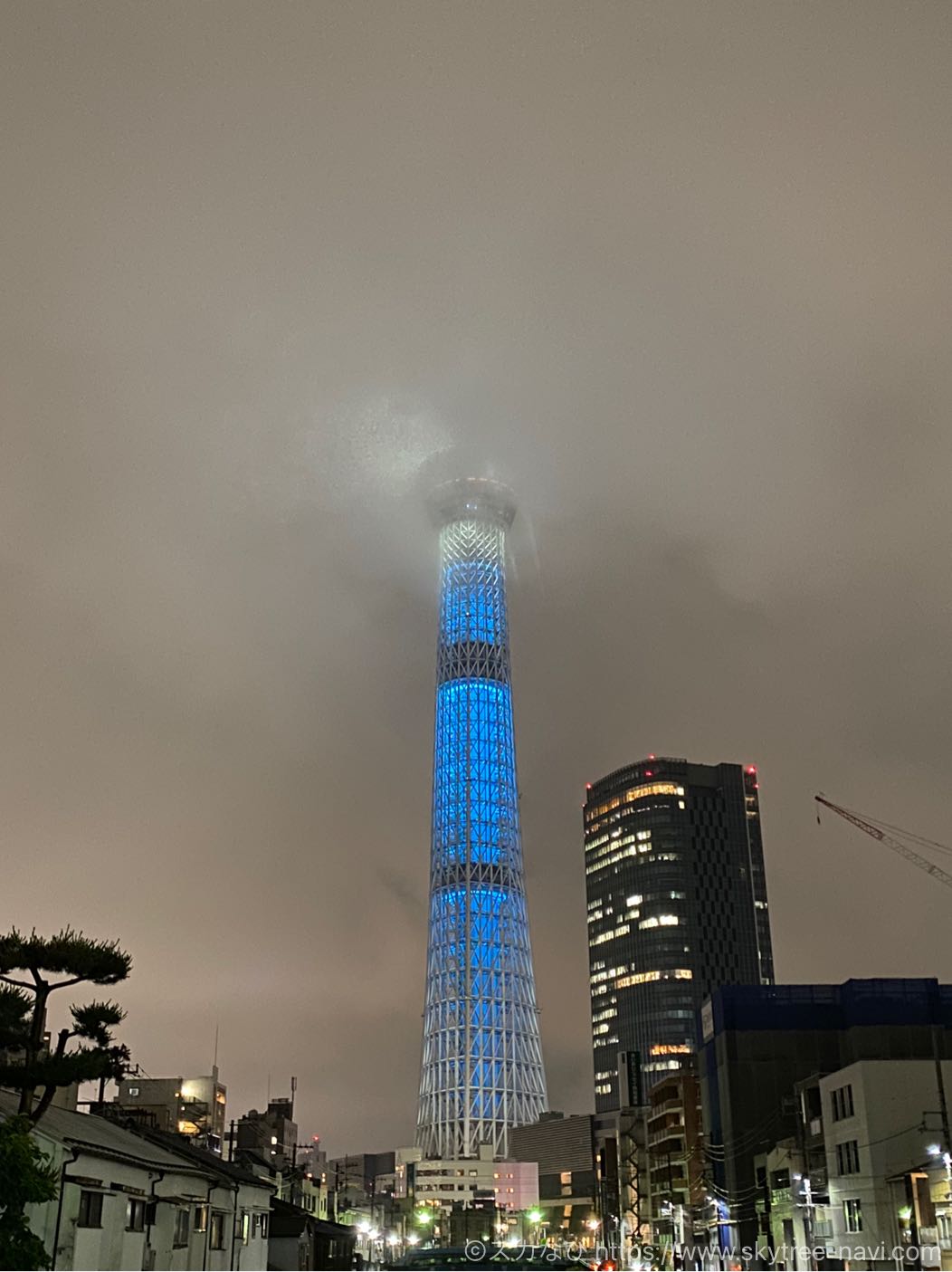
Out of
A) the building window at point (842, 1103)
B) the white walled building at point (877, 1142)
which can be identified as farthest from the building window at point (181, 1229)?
the building window at point (842, 1103)

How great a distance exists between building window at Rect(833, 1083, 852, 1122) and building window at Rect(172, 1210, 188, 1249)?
4878 centimetres

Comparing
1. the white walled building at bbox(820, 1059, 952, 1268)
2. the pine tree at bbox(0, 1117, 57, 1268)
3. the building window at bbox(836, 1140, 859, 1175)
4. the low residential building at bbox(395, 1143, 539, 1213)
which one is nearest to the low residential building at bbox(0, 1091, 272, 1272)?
the pine tree at bbox(0, 1117, 57, 1268)

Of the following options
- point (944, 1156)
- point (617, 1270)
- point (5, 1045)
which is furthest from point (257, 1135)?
point (5, 1045)

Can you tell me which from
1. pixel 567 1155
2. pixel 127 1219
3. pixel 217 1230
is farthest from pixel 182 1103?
pixel 127 1219

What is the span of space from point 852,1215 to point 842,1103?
701 centimetres

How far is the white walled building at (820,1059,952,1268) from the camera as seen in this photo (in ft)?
232

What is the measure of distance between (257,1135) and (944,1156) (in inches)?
3949

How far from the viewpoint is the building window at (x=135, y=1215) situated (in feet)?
124

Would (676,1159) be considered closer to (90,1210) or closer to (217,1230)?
(217,1230)

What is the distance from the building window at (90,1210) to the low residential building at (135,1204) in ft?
0.08

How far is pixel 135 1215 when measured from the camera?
3847cm

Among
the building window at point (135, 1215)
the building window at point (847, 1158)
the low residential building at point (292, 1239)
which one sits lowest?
the low residential building at point (292, 1239)

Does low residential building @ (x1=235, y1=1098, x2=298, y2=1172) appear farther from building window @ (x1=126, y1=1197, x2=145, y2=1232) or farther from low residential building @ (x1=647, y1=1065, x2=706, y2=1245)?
building window @ (x1=126, y1=1197, x2=145, y2=1232)

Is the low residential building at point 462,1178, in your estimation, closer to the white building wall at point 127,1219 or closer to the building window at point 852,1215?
the building window at point 852,1215
